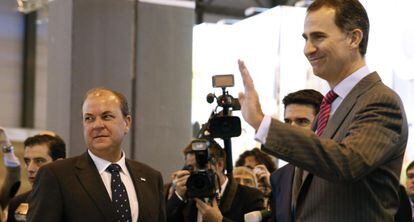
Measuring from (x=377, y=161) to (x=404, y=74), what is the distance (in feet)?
16.2

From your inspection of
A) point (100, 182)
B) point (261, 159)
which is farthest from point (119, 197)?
point (261, 159)

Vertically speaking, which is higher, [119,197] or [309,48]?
[309,48]

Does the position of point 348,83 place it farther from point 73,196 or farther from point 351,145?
point 73,196

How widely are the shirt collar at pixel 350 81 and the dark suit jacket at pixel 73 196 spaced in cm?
156

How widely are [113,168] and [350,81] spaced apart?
170 centimetres

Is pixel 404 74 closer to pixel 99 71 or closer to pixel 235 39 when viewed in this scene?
pixel 99 71

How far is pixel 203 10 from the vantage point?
47.3 ft

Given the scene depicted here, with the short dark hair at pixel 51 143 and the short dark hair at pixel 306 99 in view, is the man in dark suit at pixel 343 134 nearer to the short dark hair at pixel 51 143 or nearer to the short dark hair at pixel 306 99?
the short dark hair at pixel 306 99

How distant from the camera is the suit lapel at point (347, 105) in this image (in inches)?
85.4

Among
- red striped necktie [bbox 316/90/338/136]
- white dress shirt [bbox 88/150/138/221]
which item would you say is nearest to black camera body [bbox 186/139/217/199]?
white dress shirt [bbox 88/150/138/221]

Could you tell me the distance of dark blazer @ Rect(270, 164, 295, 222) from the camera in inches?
107

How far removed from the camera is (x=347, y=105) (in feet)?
7.16

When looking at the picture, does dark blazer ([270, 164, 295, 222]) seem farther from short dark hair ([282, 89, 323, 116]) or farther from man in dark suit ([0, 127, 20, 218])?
man in dark suit ([0, 127, 20, 218])

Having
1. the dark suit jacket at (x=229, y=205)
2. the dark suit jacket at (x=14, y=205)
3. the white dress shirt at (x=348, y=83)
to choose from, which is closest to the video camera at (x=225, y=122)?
the dark suit jacket at (x=229, y=205)
